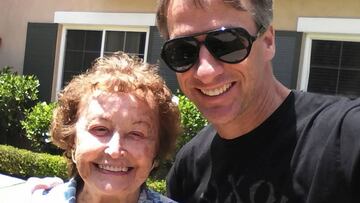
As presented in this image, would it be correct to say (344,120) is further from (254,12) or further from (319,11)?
(319,11)

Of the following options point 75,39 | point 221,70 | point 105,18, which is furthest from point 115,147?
point 75,39

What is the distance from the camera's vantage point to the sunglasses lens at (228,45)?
5.44 ft

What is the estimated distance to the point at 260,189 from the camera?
164cm

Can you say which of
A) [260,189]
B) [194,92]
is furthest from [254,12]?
[260,189]

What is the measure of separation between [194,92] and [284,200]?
449 millimetres

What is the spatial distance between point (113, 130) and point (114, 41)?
274 inches

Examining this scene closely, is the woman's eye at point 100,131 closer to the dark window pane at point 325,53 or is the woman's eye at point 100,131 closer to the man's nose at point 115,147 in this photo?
the man's nose at point 115,147

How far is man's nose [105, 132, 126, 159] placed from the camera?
5.74ft

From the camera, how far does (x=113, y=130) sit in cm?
179

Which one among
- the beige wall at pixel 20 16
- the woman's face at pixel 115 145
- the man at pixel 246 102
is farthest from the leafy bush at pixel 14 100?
the man at pixel 246 102

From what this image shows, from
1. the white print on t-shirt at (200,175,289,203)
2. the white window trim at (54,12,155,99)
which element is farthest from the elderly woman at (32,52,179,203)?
the white window trim at (54,12,155,99)

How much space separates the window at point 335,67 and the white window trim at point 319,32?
0.21 feet

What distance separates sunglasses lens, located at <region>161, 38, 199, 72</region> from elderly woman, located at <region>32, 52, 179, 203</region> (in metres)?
0.17

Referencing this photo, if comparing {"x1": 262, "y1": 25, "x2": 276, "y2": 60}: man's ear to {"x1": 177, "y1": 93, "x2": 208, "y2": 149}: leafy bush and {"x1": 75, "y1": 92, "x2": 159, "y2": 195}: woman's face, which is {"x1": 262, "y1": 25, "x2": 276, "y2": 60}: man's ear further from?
{"x1": 177, "y1": 93, "x2": 208, "y2": 149}: leafy bush
